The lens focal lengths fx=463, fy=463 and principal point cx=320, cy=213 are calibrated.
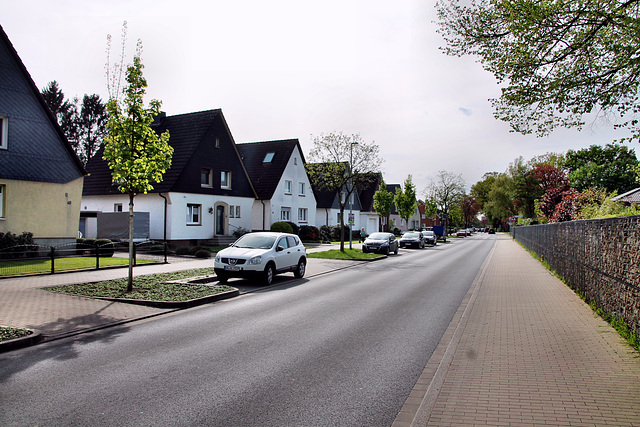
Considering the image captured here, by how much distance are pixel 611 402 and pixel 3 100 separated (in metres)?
23.0

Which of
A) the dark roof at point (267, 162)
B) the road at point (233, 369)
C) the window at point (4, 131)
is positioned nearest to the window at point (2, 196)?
the window at point (4, 131)

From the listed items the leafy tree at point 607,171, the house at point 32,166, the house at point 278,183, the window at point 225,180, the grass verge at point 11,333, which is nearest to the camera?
the grass verge at point 11,333

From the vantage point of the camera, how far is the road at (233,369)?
4.47 m

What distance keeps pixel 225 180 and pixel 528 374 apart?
28.9 meters

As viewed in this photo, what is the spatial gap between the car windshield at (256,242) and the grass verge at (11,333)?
8.13m

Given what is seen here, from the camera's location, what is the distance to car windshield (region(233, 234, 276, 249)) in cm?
1503

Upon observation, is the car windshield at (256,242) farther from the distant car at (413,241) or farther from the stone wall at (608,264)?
the distant car at (413,241)

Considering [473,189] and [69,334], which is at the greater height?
[473,189]

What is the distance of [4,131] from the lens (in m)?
19.5

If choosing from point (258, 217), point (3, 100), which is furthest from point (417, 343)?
point (258, 217)

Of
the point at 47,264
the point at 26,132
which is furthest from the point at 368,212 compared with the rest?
the point at 47,264

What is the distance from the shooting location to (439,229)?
6109cm

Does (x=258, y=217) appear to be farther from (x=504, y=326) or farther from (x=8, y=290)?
(x=504, y=326)

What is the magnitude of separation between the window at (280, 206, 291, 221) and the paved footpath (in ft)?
100
